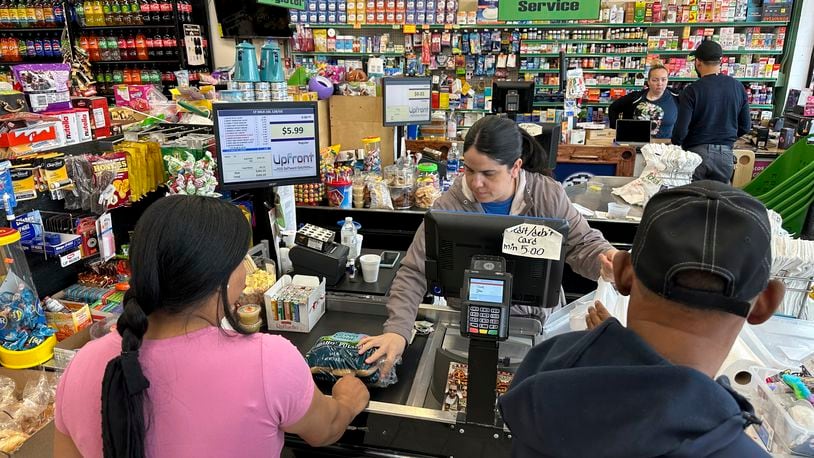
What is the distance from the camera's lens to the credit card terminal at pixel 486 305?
3.87 ft

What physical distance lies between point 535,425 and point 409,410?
0.63 m

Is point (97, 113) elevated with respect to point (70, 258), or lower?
elevated

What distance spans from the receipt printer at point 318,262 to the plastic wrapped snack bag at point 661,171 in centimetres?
223

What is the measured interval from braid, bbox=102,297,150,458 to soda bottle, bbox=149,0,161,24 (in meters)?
8.04

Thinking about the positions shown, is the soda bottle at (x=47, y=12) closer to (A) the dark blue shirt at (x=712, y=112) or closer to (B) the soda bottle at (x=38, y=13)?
(B) the soda bottle at (x=38, y=13)

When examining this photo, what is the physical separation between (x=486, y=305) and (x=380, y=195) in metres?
2.36

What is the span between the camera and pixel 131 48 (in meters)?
7.86

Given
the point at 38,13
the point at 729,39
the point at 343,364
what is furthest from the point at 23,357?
the point at 729,39

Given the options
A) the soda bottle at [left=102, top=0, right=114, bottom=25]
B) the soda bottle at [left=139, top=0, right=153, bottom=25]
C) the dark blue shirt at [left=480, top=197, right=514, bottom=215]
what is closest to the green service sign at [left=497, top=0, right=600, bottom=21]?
the dark blue shirt at [left=480, top=197, right=514, bottom=215]

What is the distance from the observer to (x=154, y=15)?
764cm

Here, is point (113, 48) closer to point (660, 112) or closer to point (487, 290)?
point (660, 112)

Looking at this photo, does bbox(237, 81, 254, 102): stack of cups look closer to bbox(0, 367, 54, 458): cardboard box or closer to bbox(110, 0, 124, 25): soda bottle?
bbox(0, 367, 54, 458): cardboard box

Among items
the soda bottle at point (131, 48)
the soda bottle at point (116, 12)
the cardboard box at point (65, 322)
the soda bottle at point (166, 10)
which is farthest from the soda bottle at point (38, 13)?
the cardboard box at point (65, 322)

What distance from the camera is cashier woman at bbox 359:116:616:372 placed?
1.89 meters
